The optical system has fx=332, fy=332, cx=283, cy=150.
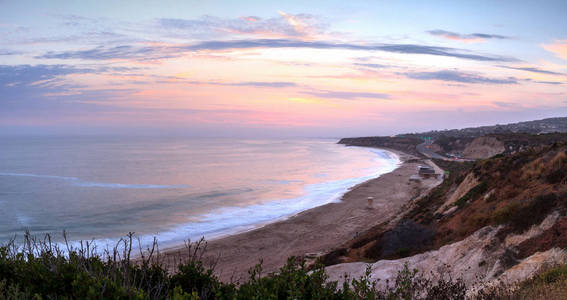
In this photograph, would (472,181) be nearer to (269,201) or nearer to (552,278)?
(552,278)

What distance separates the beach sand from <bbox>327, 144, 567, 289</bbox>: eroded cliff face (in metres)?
4.44

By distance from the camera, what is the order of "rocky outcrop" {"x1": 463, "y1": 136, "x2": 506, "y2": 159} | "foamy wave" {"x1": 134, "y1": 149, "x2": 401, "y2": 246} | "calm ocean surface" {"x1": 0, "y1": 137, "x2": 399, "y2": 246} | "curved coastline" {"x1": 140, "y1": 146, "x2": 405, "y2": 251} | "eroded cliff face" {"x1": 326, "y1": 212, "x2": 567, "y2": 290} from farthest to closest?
"rocky outcrop" {"x1": 463, "y1": 136, "x2": 506, "y2": 159} < "calm ocean surface" {"x1": 0, "y1": 137, "x2": 399, "y2": 246} < "foamy wave" {"x1": 134, "y1": 149, "x2": 401, "y2": 246} < "curved coastline" {"x1": 140, "y1": 146, "x2": 405, "y2": 251} < "eroded cliff face" {"x1": 326, "y1": 212, "x2": 567, "y2": 290}

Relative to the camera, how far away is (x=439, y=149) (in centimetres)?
11844

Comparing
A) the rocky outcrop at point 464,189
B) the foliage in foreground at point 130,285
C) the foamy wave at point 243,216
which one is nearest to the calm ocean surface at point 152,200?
the foamy wave at point 243,216

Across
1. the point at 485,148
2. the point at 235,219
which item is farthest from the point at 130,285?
the point at 485,148

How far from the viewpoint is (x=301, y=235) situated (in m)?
24.9

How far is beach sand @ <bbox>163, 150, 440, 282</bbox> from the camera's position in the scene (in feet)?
63.2

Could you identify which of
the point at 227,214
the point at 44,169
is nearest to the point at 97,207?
the point at 227,214

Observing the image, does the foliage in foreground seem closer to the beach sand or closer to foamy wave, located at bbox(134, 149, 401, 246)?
the beach sand

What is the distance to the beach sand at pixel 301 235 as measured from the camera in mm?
19250

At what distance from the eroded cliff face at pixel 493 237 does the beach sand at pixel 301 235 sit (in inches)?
175

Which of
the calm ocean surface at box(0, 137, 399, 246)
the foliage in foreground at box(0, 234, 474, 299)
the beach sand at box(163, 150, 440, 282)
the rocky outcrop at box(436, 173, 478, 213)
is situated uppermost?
the foliage in foreground at box(0, 234, 474, 299)

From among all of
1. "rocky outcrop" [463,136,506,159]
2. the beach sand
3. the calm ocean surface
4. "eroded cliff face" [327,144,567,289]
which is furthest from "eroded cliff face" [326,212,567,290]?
"rocky outcrop" [463,136,506,159]

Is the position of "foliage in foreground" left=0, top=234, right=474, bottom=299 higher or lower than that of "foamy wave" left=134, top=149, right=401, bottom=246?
higher
